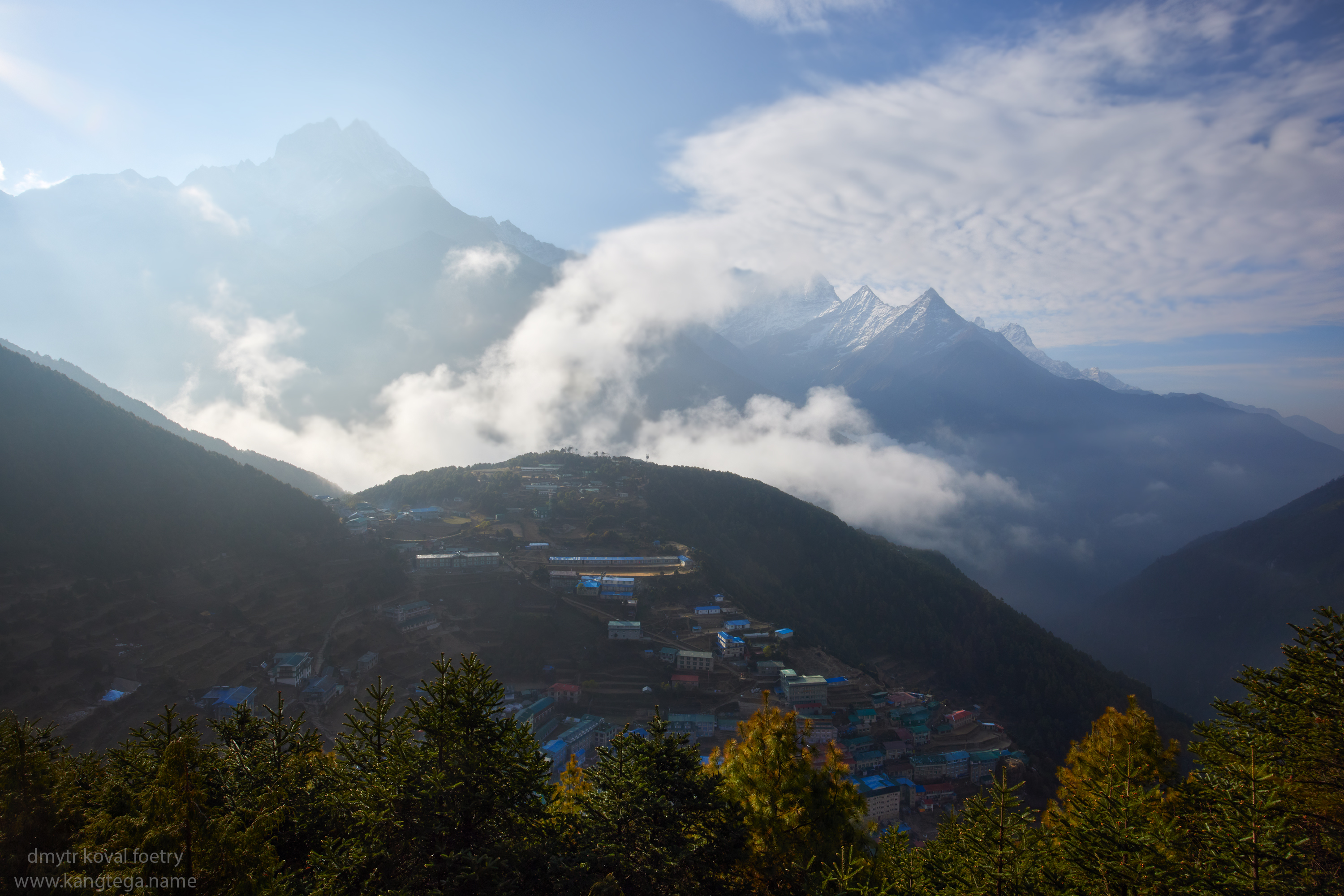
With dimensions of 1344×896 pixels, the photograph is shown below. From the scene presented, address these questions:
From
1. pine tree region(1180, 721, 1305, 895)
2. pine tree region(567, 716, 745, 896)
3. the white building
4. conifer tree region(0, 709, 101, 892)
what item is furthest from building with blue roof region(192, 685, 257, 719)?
pine tree region(1180, 721, 1305, 895)

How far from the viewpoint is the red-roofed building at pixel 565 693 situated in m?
48.4

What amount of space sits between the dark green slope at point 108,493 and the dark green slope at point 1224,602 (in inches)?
5562

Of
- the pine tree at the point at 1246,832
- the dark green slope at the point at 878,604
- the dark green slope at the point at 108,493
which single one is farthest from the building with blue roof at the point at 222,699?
the dark green slope at the point at 878,604

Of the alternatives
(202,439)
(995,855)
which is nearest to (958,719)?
(995,855)

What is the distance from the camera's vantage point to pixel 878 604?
8281 centimetres

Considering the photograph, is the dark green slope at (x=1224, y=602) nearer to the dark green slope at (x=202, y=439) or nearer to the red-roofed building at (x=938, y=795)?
the red-roofed building at (x=938, y=795)

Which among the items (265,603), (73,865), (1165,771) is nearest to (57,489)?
(265,603)

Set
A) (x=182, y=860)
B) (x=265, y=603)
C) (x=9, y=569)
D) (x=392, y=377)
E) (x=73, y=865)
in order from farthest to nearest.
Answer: (x=392, y=377)
(x=265, y=603)
(x=9, y=569)
(x=73, y=865)
(x=182, y=860)

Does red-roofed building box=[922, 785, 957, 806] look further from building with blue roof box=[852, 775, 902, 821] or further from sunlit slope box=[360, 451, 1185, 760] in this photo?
sunlit slope box=[360, 451, 1185, 760]

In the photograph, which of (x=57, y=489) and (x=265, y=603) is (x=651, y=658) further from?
(x=57, y=489)

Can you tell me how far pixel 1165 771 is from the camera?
14.7 meters

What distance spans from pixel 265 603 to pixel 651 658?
35754 mm

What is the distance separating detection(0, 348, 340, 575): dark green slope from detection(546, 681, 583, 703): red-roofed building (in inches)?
1245

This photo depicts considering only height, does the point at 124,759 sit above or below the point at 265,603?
above
